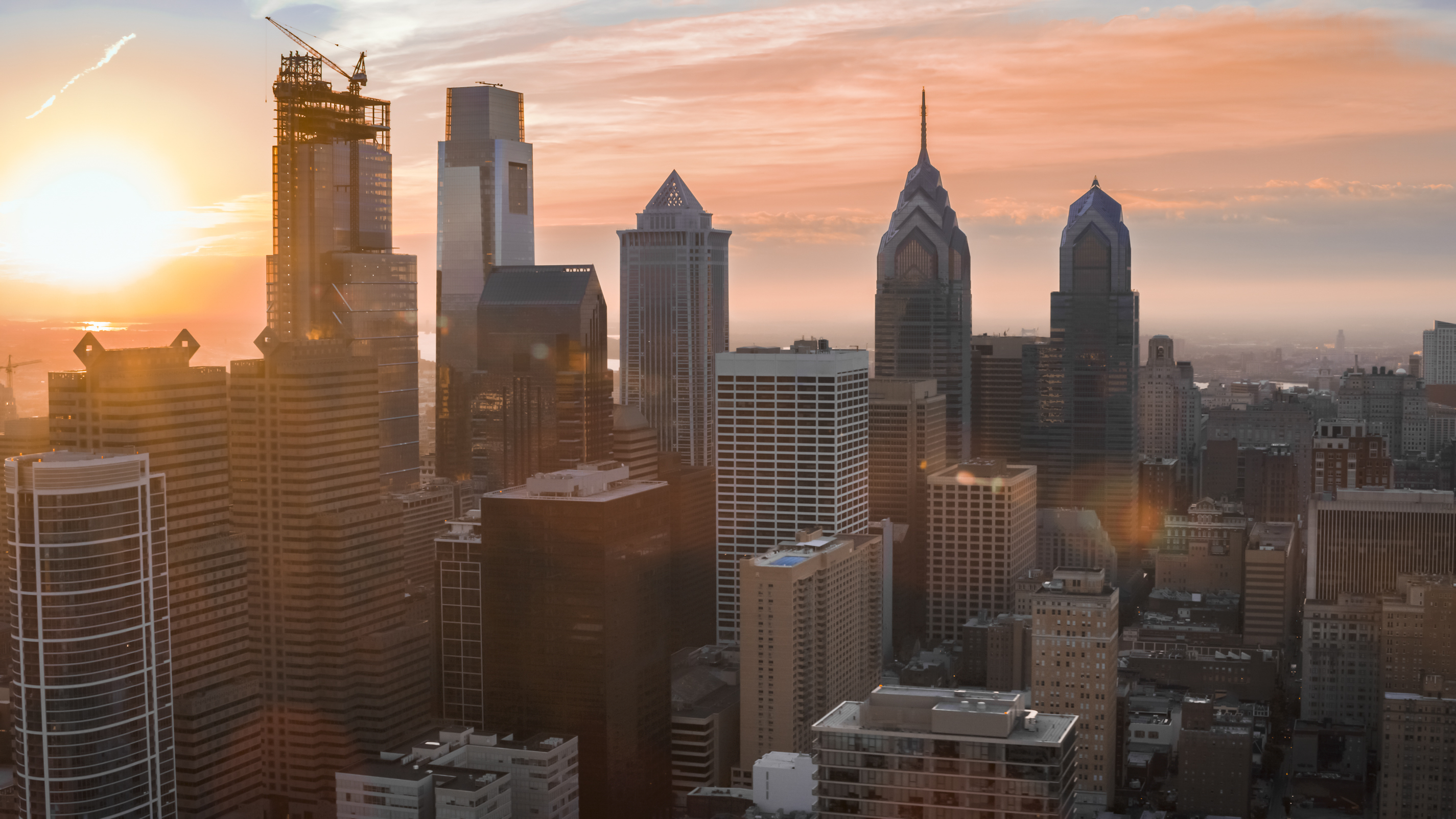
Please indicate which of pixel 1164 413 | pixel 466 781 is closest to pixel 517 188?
pixel 1164 413

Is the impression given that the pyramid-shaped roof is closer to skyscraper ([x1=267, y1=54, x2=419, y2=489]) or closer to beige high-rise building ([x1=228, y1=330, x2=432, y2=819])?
skyscraper ([x1=267, y1=54, x2=419, y2=489])

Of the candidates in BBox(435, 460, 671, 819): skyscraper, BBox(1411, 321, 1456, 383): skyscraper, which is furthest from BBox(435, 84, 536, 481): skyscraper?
BBox(1411, 321, 1456, 383): skyscraper

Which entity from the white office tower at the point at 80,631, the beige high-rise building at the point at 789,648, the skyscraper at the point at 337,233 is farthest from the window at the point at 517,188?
the white office tower at the point at 80,631

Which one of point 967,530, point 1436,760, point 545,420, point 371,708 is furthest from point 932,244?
point 371,708

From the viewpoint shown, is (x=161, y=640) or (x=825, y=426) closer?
(x=161, y=640)

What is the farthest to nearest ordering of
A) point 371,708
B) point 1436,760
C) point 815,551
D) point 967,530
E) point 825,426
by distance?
point 967,530 < point 825,426 < point 815,551 < point 1436,760 < point 371,708

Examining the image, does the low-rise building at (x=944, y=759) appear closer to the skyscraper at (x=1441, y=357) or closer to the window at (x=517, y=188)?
the window at (x=517, y=188)

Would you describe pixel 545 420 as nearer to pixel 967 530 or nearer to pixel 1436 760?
pixel 967 530
